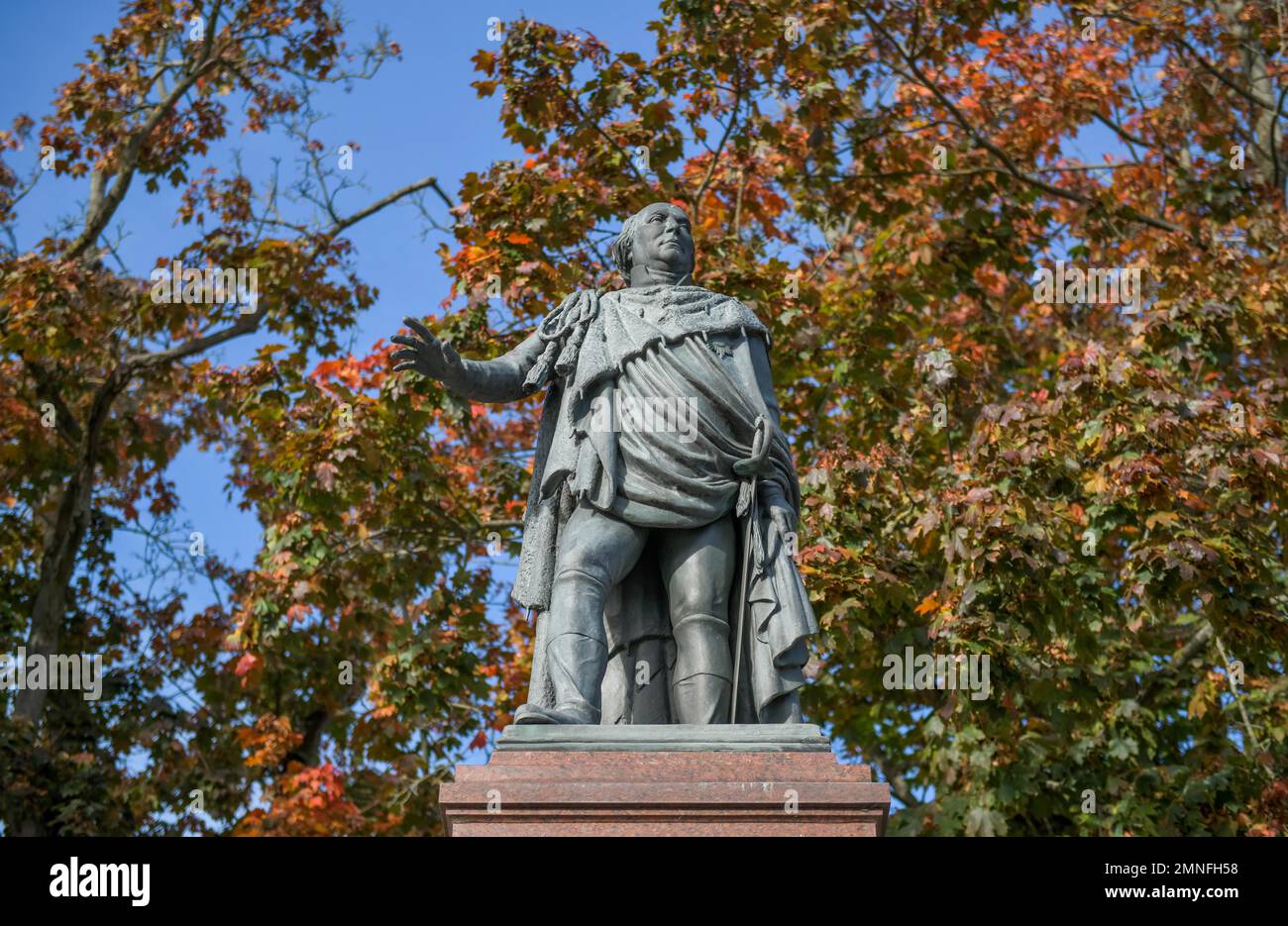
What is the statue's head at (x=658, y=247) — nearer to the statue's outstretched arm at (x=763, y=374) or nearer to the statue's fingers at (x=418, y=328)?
the statue's outstretched arm at (x=763, y=374)

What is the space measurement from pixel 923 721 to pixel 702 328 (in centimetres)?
878

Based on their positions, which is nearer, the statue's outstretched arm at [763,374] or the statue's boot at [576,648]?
the statue's boot at [576,648]

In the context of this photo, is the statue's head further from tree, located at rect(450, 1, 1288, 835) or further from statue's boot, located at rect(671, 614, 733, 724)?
tree, located at rect(450, 1, 1288, 835)

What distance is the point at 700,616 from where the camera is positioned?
8.80m

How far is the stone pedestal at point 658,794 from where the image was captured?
305 inches

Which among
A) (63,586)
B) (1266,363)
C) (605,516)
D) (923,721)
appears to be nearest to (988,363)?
(1266,363)

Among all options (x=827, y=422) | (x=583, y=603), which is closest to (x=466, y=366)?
(x=583, y=603)

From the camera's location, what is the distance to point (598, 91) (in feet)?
60.9

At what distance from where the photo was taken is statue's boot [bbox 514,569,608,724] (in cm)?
841

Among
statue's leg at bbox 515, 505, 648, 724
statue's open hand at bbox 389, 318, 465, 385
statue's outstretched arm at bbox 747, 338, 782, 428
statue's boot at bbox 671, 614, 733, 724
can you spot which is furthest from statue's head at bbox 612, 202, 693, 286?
statue's boot at bbox 671, 614, 733, 724

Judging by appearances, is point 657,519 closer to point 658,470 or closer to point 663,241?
point 658,470

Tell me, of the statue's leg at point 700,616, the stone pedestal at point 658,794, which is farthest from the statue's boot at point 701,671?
the stone pedestal at point 658,794

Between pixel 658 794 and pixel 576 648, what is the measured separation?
40.4 inches

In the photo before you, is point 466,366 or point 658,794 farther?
point 466,366
